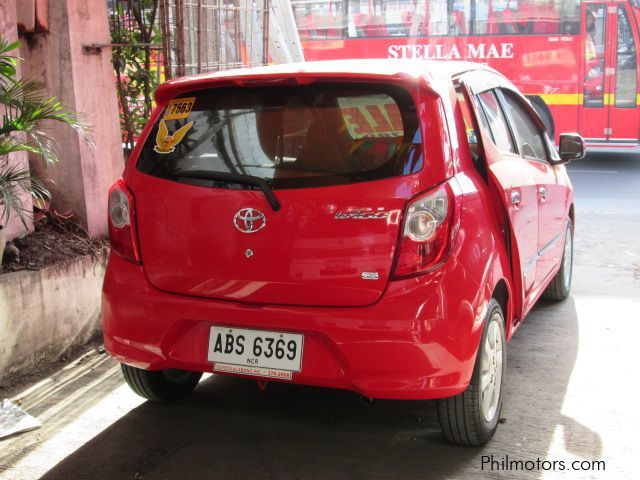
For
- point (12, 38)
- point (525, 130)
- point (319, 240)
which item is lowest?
point (319, 240)

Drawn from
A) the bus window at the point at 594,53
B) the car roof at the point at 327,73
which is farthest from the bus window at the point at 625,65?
the car roof at the point at 327,73

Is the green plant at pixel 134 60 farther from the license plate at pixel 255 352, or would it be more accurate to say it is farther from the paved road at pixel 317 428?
the license plate at pixel 255 352

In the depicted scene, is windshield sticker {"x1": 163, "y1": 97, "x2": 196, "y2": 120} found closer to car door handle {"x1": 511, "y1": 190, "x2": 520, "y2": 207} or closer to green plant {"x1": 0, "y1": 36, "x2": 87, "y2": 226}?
green plant {"x1": 0, "y1": 36, "x2": 87, "y2": 226}

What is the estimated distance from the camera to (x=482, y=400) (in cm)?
340

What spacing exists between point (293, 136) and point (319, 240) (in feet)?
1.43

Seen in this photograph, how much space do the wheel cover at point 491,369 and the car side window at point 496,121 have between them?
935mm

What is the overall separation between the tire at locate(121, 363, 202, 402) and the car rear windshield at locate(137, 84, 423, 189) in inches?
37.5

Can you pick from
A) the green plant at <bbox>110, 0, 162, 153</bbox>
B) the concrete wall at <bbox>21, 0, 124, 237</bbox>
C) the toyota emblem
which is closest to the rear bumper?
the toyota emblem

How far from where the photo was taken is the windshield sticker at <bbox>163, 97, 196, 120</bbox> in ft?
11.5

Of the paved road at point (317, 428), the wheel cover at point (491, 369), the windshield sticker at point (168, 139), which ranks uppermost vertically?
the windshield sticker at point (168, 139)

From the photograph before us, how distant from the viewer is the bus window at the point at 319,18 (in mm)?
15023

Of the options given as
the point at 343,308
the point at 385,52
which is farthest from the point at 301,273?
the point at 385,52

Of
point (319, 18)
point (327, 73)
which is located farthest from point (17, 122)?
point (319, 18)

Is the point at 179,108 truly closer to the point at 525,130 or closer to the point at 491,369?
the point at 491,369
